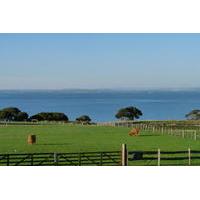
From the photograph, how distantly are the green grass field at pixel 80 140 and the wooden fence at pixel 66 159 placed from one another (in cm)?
85

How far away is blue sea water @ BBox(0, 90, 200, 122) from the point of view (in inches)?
740

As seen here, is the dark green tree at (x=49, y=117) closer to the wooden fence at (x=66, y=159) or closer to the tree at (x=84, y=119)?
the tree at (x=84, y=119)

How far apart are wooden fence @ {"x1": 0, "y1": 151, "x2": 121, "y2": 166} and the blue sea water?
3.58 ft

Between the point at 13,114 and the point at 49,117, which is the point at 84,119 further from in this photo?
the point at 13,114

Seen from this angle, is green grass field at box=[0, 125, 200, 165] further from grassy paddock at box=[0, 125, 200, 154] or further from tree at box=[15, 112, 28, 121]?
tree at box=[15, 112, 28, 121]

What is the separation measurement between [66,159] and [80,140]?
3.03 m

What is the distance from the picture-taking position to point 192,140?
2236cm

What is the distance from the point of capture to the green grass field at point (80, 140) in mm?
21016

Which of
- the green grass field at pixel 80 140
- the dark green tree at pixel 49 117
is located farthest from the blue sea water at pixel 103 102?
the green grass field at pixel 80 140
